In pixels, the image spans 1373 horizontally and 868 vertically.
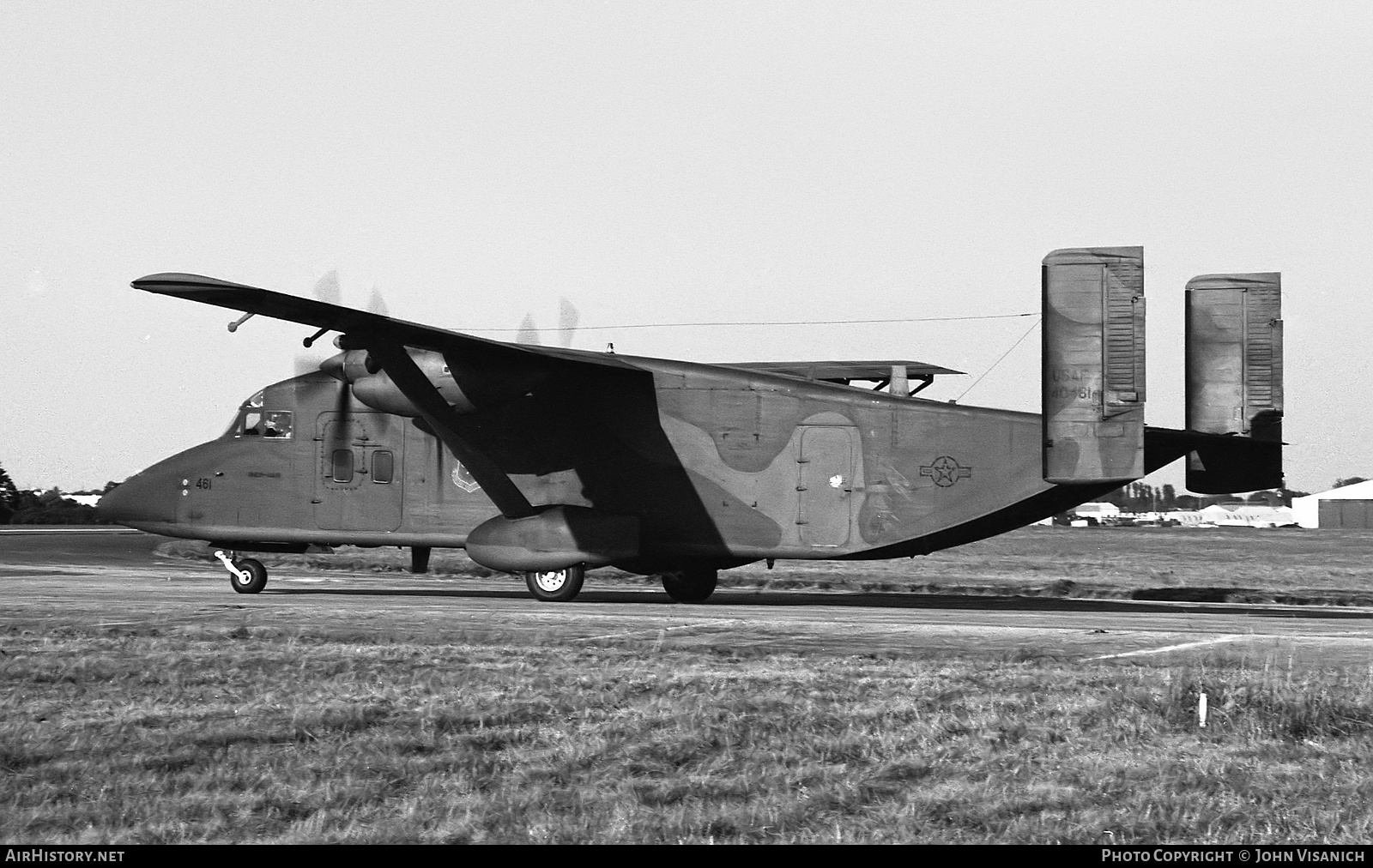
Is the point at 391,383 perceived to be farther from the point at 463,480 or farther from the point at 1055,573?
the point at 1055,573

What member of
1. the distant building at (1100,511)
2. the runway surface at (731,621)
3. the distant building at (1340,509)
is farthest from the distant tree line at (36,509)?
the distant building at (1100,511)

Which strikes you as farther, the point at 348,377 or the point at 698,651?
the point at 348,377

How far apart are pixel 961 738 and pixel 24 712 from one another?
690 centimetres

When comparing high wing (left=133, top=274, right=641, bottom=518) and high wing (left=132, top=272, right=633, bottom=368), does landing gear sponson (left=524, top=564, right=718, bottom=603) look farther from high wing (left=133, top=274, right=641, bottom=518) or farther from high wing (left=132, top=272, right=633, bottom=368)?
high wing (left=132, top=272, right=633, bottom=368)

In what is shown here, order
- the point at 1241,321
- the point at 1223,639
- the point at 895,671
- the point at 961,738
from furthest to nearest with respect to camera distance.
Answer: the point at 1241,321
the point at 1223,639
the point at 895,671
the point at 961,738

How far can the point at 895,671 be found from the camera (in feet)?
42.2

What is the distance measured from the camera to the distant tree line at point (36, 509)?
3268 inches

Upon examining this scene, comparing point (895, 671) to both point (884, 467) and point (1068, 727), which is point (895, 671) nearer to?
point (1068, 727)

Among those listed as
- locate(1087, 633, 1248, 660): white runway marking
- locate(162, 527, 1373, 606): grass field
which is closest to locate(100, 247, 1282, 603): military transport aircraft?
locate(1087, 633, 1248, 660): white runway marking

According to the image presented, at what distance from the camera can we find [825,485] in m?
22.6

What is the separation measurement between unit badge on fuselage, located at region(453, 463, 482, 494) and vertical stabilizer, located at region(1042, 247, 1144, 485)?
34.5 feet

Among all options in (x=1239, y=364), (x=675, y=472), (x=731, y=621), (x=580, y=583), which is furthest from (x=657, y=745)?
(x=1239, y=364)

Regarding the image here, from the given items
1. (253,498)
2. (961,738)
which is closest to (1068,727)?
(961,738)

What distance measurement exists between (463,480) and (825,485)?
673cm
